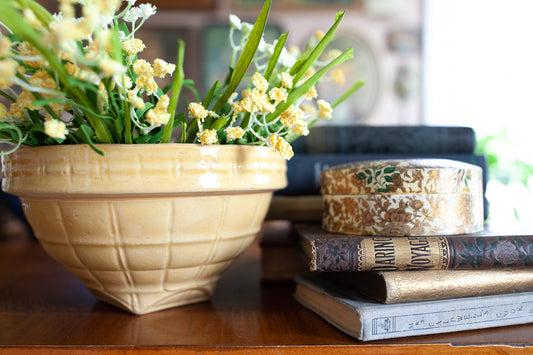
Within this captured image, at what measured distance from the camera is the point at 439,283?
1.10 feet

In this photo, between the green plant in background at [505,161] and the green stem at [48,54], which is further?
the green plant in background at [505,161]

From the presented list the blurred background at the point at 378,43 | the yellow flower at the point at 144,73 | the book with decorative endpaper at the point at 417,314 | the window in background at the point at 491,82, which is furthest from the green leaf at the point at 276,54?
the blurred background at the point at 378,43

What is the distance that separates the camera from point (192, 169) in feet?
1.04

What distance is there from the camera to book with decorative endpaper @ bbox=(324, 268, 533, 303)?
1.07 ft

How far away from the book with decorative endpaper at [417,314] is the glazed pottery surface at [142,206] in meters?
0.11

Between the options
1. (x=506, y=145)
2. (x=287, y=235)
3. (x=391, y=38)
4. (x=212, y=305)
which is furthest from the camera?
(x=391, y=38)

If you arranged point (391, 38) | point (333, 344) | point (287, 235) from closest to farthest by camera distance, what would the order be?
point (333, 344) → point (287, 235) → point (391, 38)

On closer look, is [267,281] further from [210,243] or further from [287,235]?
[210,243]

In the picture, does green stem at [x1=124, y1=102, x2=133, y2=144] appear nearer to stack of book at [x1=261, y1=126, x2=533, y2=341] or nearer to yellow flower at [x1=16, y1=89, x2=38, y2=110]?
yellow flower at [x1=16, y1=89, x2=38, y2=110]

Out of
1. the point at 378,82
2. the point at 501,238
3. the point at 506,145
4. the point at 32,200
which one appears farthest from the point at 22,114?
the point at 378,82

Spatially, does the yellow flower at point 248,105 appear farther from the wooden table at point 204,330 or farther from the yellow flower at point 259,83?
the wooden table at point 204,330

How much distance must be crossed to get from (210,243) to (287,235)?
18 centimetres

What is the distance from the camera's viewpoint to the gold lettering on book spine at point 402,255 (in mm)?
335

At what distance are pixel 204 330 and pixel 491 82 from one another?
207 cm
